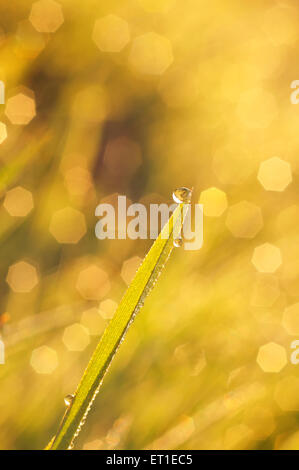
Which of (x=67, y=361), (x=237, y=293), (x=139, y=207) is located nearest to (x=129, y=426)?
(x=67, y=361)

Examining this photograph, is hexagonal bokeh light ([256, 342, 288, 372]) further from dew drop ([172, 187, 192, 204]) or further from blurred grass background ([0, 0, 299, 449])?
dew drop ([172, 187, 192, 204])

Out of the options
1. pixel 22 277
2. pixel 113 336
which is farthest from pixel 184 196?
pixel 22 277

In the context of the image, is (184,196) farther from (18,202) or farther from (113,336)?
(18,202)

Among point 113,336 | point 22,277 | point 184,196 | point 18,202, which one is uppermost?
point 18,202

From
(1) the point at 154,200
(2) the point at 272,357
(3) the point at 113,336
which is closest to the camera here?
(3) the point at 113,336

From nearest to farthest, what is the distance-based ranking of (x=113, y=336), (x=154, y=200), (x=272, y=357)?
1. (x=113, y=336)
2. (x=272, y=357)
3. (x=154, y=200)

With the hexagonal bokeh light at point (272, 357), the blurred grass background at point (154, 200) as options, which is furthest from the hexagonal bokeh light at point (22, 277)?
the hexagonal bokeh light at point (272, 357)
